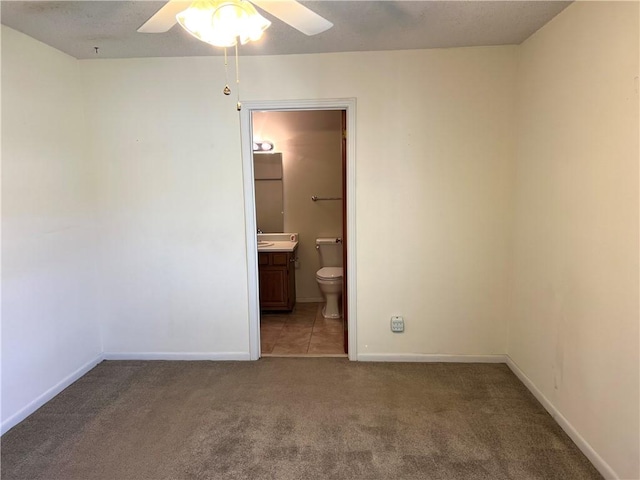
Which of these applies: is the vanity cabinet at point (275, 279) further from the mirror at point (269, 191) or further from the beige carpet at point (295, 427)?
the beige carpet at point (295, 427)

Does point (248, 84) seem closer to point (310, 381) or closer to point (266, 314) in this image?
point (310, 381)

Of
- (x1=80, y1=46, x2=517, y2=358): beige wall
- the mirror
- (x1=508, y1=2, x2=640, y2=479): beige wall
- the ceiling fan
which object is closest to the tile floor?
(x1=80, y1=46, x2=517, y2=358): beige wall

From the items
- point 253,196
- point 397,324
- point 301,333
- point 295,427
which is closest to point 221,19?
point 253,196

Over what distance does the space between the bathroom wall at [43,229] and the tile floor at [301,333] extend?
1.43m

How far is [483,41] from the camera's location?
2.63 metres

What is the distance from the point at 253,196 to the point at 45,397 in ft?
6.20

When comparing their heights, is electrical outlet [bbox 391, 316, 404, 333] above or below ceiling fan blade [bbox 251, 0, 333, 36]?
below

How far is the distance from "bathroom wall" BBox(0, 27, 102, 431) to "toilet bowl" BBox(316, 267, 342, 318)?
204 centimetres

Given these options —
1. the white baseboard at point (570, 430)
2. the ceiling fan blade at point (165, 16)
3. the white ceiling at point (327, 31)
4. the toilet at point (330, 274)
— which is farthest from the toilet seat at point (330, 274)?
the ceiling fan blade at point (165, 16)

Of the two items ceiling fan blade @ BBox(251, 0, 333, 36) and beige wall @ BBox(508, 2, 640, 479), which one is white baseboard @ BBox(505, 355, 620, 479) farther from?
ceiling fan blade @ BBox(251, 0, 333, 36)

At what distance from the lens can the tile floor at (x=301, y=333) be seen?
3.37m

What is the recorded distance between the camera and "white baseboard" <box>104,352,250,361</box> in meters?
3.16

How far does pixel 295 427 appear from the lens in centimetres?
227

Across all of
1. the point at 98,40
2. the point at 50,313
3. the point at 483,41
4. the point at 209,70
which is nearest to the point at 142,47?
the point at 98,40
